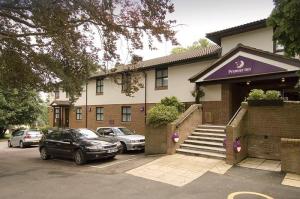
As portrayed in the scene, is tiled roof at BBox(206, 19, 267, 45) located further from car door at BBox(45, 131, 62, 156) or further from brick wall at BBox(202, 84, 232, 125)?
car door at BBox(45, 131, 62, 156)

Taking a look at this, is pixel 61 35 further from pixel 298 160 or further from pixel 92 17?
pixel 298 160

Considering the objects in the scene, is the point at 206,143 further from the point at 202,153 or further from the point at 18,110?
the point at 18,110

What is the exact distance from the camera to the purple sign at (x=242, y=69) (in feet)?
50.2

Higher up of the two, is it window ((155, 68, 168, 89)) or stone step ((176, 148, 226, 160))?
window ((155, 68, 168, 89))

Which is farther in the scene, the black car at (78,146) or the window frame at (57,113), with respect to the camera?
the window frame at (57,113)

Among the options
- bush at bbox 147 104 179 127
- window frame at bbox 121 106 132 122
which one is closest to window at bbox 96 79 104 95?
window frame at bbox 121 106 132 122

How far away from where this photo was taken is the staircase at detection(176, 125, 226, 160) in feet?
45.5

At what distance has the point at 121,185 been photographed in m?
9.80

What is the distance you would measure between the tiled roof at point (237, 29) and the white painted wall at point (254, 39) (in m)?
0.27

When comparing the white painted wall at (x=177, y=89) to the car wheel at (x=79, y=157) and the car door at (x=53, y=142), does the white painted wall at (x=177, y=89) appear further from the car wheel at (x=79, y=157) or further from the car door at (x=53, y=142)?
the car wheel at (x=79, y=157)

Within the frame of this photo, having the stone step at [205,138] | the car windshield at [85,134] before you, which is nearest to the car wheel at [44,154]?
the car windshield at [85,134]

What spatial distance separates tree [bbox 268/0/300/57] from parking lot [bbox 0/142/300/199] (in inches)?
164

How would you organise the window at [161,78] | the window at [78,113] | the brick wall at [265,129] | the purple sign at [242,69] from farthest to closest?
the window at [78,113] → the window at [161,78] → the purple sign at [242,69] → the brick wall at [265,129]

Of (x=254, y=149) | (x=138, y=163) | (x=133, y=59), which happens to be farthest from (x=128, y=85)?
(x=254, y=149)
